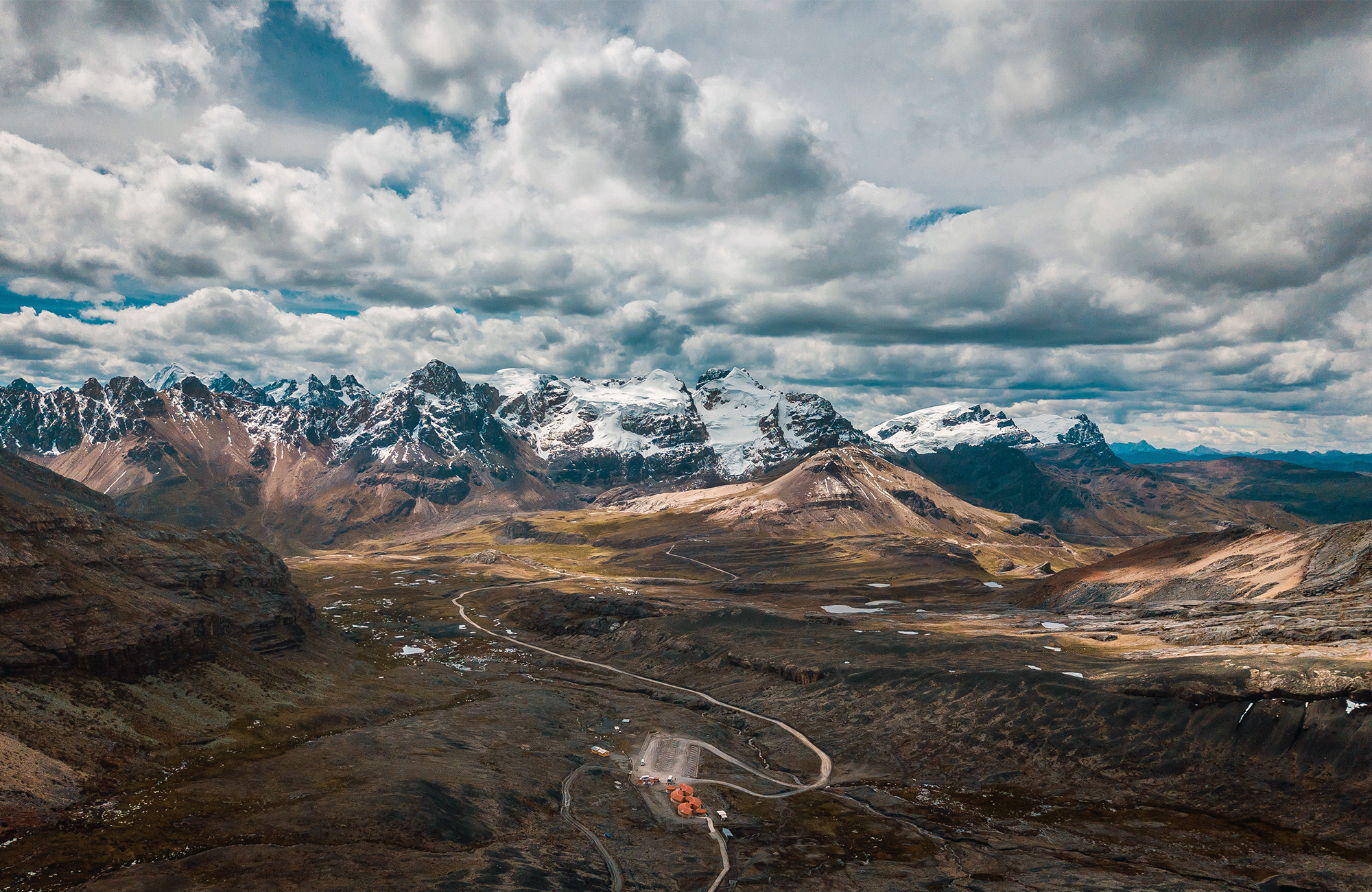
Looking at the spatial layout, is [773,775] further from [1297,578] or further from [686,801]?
[1297,578]

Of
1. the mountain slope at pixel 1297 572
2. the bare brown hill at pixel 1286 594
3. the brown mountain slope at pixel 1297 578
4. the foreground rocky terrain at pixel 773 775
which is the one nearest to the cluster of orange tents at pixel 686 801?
the foreground rocky terrain at pixel 773 775

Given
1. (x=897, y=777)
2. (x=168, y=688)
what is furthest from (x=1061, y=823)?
(x=168, y=688)

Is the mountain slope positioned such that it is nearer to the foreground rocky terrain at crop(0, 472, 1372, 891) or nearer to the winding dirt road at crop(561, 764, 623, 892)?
the foreground rocky terrain at crop(0, 472, 1372, 891)

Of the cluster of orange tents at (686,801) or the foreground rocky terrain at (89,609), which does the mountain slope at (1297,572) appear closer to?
the cluster of orange tents at (686,801)

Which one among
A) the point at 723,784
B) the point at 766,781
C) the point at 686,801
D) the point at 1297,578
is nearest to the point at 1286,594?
the point at 1297,578

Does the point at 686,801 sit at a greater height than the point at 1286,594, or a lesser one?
lesser

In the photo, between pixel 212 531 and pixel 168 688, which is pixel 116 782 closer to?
pixel 168 688

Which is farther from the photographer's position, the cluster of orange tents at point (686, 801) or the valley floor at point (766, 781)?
the cluster of orange tents at point (686, 801)
